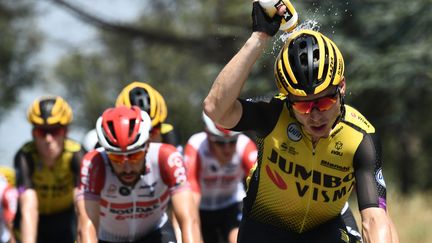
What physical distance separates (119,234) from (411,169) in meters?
16.5

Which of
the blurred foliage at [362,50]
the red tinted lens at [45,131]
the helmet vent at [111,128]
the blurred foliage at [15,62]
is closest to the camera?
the helmet vent at [111,128]

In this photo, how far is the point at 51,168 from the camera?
10.1 meters

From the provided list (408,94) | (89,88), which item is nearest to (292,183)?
(408,94)

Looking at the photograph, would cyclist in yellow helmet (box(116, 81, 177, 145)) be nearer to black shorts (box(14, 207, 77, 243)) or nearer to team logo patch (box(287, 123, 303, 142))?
black shorts (box(14, 207, 77, 243))

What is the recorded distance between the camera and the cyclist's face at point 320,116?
5.05 m

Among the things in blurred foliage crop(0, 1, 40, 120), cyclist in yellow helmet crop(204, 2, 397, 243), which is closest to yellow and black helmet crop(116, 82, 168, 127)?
cyclist in yellow helmet crop(204, 2, 397, 243)

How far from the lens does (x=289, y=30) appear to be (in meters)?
5.21

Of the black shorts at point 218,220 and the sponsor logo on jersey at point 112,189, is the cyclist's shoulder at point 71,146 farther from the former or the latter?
the sponsor logo on jersey at point 112,189

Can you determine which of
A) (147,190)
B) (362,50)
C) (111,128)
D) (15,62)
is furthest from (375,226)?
(15,62)

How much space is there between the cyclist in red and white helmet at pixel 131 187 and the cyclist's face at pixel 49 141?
102 inches

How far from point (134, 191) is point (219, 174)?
3.56 m

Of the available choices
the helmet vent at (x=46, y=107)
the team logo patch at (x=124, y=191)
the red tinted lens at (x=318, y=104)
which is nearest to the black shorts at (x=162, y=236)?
the team logo patch at (x=124, y=191)

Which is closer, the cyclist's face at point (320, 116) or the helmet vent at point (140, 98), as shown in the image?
the cyclist's face at point (320, 116)

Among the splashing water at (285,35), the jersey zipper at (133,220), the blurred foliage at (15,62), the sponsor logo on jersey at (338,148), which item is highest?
the blurred foliage at (15,62)
